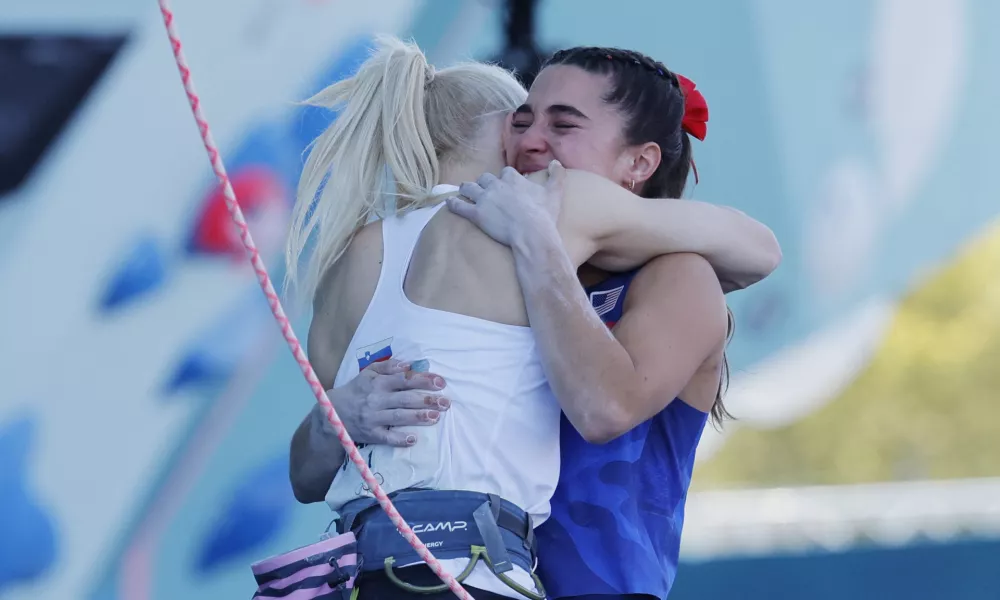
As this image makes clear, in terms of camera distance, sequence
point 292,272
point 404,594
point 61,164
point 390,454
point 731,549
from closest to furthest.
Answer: point 404,594 → point 390,454 → point 292,272 → point 61,164 → point 731,549

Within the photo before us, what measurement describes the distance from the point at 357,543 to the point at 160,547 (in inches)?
79.2

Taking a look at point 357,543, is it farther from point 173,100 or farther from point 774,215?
point 774,215

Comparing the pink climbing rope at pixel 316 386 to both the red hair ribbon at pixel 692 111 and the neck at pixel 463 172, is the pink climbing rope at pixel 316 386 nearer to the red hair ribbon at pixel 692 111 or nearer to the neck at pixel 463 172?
the neck at pixel 463 172

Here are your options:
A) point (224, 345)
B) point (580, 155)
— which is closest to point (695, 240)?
point (580, 155)

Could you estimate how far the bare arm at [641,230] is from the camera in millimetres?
1548

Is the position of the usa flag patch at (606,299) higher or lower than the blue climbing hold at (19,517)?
lower

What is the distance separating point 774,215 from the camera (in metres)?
3.81

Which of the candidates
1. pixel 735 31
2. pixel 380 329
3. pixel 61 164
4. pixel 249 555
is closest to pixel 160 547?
pixel 249 555

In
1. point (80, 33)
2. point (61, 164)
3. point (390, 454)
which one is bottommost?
point (390, 454)

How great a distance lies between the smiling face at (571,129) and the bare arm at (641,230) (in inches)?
3.2

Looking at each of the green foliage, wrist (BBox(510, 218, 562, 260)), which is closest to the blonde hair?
wrist (BBox(510, 218, 562, 260))

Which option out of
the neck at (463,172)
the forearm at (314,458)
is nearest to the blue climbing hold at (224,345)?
the forearm at (314,458)

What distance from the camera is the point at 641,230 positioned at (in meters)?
1.55

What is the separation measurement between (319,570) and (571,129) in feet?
2.26
